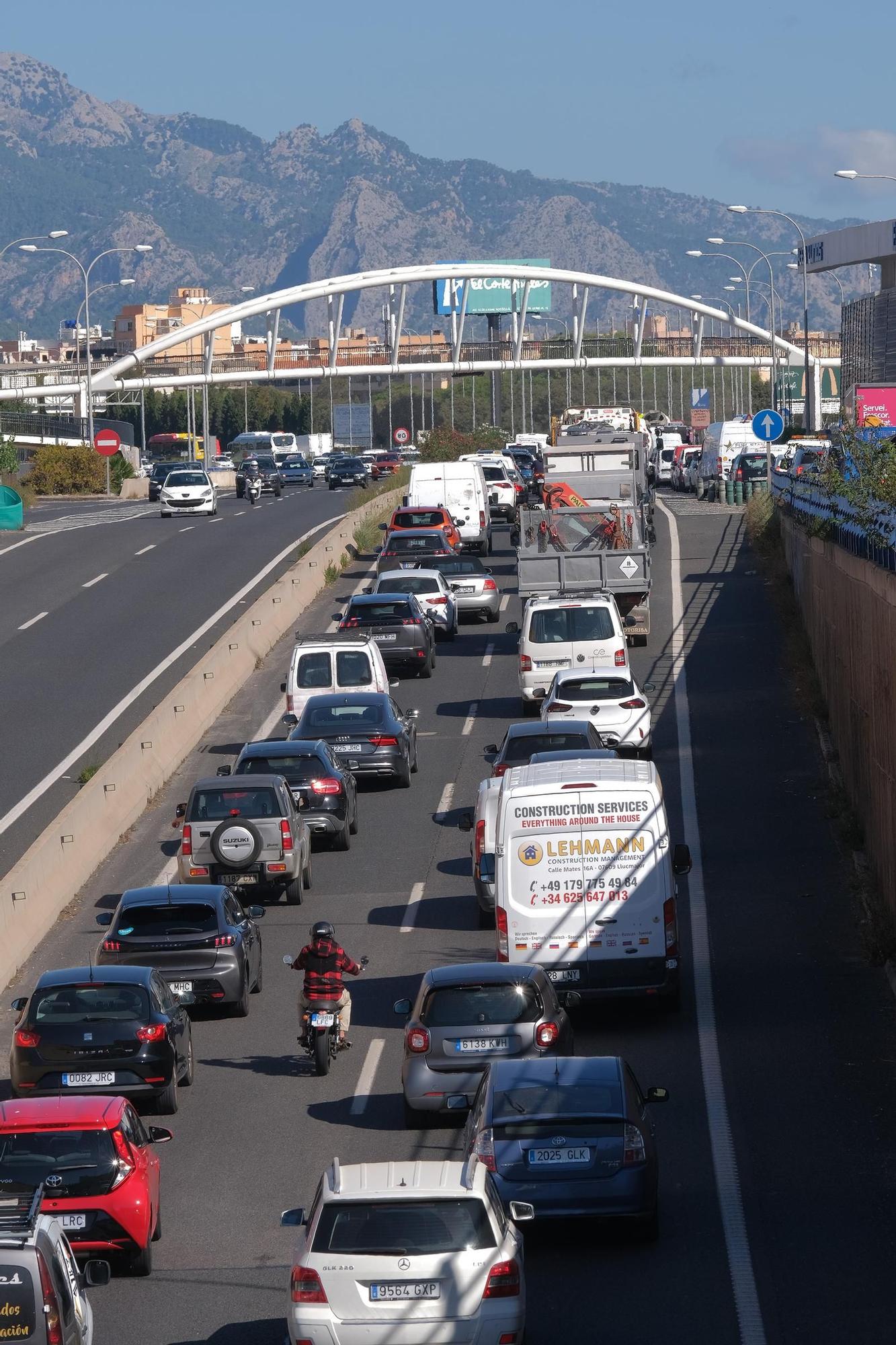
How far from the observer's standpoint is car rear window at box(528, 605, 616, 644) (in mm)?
32250

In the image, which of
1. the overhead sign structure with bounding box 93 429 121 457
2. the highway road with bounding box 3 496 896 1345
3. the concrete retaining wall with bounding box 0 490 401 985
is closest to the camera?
the highway road with bounding box 3 496 896 1345

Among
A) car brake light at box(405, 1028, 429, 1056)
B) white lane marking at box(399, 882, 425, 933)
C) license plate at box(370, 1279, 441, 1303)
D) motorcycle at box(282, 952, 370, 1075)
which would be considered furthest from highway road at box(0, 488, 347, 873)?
license plate at box(370, 1279, 441, 1303)

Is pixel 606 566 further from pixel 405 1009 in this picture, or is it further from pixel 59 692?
pixel 405 1009

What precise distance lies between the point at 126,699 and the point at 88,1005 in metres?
18.6

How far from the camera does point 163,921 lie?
19328 millimetres

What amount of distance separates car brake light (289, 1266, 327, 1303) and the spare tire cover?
1372 centimetres

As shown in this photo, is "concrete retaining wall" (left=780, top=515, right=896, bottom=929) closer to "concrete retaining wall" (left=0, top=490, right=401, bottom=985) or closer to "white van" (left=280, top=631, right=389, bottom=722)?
"white van" (left=280, top=631, right=389, bottom=722)

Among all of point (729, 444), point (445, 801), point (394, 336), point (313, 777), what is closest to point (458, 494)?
point (729, 444)

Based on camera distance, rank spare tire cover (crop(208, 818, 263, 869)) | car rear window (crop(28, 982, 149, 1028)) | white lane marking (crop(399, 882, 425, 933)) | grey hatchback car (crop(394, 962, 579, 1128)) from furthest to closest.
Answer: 1. spare tire cover (crop(208, 818, 263, 869))
2. white lane marking (crop(399, 882, 425, 933))
3. car rear window (crop(28, 982, 149, 1028))
4. grey hatchback car (crop(394, 962, 579, 1128))

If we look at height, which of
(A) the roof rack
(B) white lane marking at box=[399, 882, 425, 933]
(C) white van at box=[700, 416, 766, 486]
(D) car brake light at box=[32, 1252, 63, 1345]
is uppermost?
(C) white van at box=[700, 416, 766, 486]

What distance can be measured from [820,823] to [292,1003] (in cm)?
903

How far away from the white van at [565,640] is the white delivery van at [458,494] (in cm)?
2038

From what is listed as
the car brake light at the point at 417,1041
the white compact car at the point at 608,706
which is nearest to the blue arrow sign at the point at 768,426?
the white compact car at the point at 608,706

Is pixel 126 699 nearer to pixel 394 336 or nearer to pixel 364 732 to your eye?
pixel 364 732
